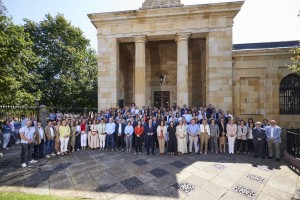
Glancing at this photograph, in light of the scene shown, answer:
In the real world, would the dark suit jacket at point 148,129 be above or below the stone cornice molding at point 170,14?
below

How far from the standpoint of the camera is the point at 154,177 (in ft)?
22.6

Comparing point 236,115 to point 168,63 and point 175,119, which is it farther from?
point 168,63

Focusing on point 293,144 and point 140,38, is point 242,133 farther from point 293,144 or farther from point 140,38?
point 140,38

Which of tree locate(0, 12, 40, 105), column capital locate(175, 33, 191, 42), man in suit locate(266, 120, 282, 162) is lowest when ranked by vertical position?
man in suit locate(266, 120, 282, 162)

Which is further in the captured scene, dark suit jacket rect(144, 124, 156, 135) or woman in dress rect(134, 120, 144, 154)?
woman in dress rect(134, 120, 144, 154)

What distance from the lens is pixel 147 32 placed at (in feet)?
47.4

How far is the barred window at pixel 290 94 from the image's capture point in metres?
13.6

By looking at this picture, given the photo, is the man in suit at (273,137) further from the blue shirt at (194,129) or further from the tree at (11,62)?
the tree at (11,62)

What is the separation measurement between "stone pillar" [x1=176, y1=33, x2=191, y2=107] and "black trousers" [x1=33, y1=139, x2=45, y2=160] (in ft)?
29.0

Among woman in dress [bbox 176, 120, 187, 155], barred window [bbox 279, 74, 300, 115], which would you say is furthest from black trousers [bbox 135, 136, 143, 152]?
barred window [bbox 279, 74, 300, 115]

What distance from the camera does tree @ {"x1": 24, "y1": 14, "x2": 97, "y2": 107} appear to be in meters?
22.6

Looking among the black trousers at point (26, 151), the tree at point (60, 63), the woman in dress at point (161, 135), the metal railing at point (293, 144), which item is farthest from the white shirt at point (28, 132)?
the tree at point (60, 63)

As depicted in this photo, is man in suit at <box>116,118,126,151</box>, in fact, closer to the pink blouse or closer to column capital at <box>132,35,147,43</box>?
the pink blouse

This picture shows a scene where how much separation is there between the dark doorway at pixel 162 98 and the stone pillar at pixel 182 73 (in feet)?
16.7
